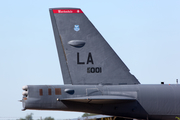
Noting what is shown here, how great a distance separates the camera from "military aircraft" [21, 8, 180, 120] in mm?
15922

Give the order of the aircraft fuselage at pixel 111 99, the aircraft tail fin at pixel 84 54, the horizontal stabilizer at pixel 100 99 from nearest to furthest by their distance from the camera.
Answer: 1. the horizontal stabilizer at pixel 100 99
2. the aircraft fuselage at pixel 111 99
3. the aircraft tail fin at pixel 84 54

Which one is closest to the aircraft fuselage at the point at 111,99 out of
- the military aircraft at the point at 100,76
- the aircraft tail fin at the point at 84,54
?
the military aircraft at the point at 100,76

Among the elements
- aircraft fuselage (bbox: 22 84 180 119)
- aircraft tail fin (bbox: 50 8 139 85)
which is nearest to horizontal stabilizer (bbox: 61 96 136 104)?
aircraft fuselage (bbox: 22 84 180 119)

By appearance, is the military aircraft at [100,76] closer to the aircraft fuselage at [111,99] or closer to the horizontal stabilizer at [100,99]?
the aircraft fuselage at [111,99]

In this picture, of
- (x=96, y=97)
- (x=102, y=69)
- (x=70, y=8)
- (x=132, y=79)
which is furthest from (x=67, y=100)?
(x=70, y=8)

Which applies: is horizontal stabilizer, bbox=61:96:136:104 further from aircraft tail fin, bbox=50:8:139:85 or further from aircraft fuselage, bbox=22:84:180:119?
aircraft tail fin, bbox=50:8:139:85

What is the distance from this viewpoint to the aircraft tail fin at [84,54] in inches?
648

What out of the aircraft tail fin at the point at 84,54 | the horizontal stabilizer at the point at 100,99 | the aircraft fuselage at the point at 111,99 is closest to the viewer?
the horizontal stabilizer at the point at 100,99

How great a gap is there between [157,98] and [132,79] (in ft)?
5.58

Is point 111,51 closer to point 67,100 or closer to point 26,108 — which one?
point 67,100

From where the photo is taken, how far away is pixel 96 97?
1503 cm

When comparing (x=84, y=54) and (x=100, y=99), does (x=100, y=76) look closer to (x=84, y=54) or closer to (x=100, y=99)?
(x=84, y=54)

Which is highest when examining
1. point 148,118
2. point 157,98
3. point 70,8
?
point 70,8

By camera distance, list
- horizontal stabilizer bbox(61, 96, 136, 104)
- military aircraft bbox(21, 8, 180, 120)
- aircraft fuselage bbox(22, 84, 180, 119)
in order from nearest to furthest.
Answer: horizontal stabilizer bbox(61, 96, 136, 104) < aircraft fuselage bbox(22, 84, 180, 119) < military aircraft bbox(21, 8, 180, 120)
